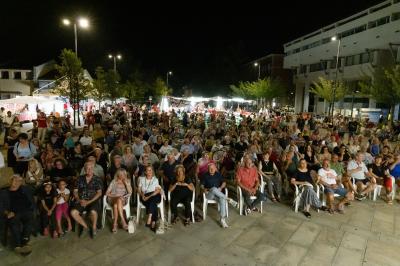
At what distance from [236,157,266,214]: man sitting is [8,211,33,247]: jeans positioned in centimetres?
386

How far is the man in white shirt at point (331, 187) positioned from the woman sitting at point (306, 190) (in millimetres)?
204

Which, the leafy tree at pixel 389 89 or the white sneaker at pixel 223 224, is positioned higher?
the leafy tree at pixel 389 89

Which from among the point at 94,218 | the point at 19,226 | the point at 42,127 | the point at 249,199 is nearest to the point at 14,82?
the point at 42,127

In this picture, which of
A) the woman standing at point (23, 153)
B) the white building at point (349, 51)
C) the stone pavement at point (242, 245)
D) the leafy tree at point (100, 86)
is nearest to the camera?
the stone pavement at point (242, 245)

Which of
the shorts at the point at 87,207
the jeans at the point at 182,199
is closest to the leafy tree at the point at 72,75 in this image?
the shorts at the point at 87,207

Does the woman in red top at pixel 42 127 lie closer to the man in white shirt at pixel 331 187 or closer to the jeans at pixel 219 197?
the jeans at pixel 219 197

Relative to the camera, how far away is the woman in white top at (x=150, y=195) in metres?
5.74

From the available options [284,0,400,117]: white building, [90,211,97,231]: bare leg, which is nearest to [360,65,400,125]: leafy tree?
[284,0,400,117]: white building

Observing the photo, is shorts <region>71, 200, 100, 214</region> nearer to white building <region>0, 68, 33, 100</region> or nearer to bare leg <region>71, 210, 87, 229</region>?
bare leg <region>71, 210, 87, 229</region>

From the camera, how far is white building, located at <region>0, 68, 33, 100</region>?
38312 millimetres

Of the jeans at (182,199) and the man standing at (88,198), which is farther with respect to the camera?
the jeans at (182,199)

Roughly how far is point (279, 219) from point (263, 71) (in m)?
→ 61.6

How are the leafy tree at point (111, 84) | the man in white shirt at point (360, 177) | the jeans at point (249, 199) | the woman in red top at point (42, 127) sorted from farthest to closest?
the leafy tree at point (111, 84) < the woman in red top at point (42, 127) < the man in white shirt at point (360, 177) < the jeans at point (249, 199)

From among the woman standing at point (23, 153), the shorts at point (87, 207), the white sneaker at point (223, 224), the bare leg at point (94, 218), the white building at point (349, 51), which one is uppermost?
the white building at point (349, 51)
